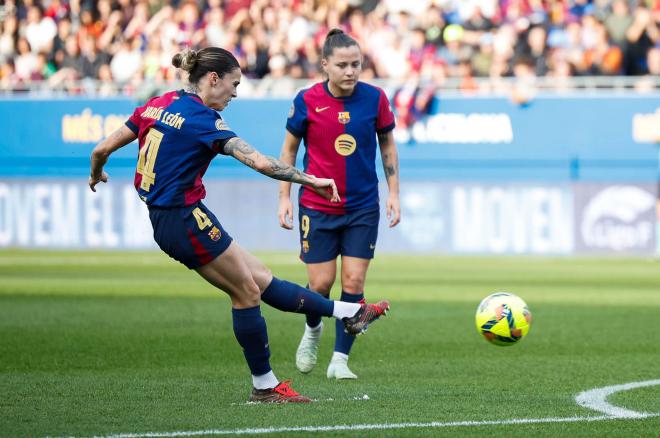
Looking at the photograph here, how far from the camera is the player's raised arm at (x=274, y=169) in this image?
6848 millimetres

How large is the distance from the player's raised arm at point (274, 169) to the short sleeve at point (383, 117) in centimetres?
218

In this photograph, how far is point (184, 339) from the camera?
11242mm

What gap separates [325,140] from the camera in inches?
353

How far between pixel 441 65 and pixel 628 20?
381 cm

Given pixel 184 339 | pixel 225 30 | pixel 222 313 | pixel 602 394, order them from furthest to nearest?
pixel 225 30, pixel 222 313, pixel 184 339, pixel 602 394

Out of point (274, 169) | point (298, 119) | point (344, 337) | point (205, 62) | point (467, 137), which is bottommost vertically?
point (344, 337)

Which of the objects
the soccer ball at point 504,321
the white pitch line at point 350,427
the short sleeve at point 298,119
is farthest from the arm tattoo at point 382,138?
the white pitch line at point 350,427

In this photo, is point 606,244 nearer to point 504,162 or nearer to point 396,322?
point 504,162

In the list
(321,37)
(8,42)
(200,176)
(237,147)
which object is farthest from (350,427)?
(8,42)

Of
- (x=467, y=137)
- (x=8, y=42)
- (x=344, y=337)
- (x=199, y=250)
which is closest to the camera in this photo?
(x=199, y=250)

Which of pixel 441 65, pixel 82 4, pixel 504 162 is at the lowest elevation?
pixel 504 162

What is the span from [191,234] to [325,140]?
212 centimetres

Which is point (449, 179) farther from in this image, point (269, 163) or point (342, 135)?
point (269, 163)

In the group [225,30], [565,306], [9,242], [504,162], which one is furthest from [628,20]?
[9,242]
